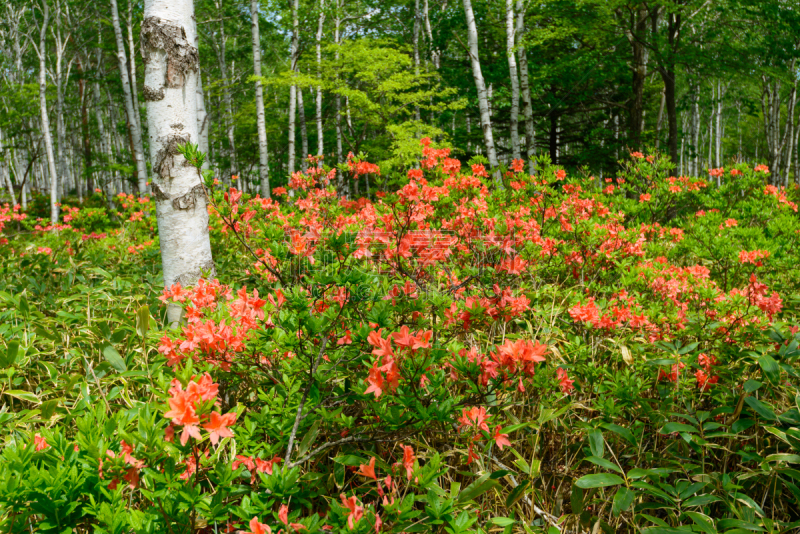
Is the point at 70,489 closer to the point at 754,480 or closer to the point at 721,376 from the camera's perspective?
the point at 754,480

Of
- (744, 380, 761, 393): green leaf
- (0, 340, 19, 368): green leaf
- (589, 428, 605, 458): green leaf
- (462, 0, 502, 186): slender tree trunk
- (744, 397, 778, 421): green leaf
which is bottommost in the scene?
(589, 428, 605, 458): green leaf

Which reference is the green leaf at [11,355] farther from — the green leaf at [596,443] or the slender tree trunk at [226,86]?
the slender tree trunk at [226,86]

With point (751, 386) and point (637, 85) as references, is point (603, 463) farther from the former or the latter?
point (637, 85)

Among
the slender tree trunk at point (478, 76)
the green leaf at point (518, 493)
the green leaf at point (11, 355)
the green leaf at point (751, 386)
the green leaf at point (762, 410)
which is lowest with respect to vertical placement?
the green leaf at point (518, 493)

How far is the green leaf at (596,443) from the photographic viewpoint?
158 centimetres

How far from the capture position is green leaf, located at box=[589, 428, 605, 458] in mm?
1580

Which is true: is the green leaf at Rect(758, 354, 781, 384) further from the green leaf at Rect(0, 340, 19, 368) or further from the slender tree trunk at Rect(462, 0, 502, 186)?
the slender tree trunk at Rect(462, 0, 502, 186)

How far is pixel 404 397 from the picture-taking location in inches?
57.7

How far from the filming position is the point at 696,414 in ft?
5.51

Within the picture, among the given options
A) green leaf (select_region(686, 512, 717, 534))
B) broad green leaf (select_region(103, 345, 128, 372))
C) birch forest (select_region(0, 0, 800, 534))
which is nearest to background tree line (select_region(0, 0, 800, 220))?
birch forest (select_region(0, 0, 800, 534))

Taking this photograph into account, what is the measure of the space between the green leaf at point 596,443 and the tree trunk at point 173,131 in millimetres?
2150

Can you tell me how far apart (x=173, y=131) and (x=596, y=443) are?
2.58 m

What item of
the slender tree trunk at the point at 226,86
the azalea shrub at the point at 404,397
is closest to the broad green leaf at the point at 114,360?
the azalea shrub at the point at 404,397

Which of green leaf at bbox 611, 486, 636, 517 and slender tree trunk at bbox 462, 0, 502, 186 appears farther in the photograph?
slender tree trunk at bbox 462, 0, 502, 186
